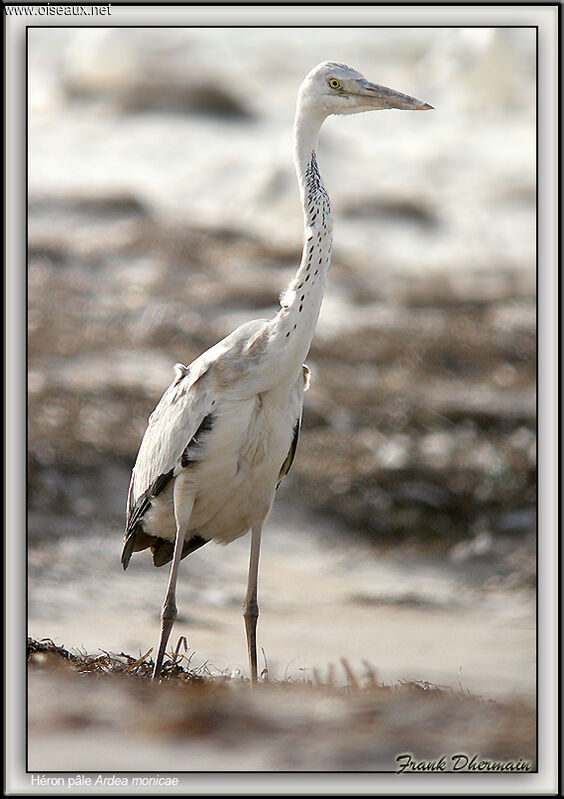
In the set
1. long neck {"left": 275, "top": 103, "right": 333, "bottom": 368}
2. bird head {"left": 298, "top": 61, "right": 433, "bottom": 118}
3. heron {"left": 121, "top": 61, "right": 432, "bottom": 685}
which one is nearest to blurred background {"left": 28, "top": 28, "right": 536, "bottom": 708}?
heron {"left": 121, "top": 61, "right": 432, "bottom": 685}

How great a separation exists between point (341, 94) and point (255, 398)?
166 cm

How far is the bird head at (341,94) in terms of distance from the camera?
18.9 ft

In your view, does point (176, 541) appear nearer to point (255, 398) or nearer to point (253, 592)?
point (253, 592)

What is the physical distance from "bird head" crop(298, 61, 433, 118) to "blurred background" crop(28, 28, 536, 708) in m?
2.91

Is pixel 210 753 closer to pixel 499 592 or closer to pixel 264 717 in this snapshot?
pixel 264 717

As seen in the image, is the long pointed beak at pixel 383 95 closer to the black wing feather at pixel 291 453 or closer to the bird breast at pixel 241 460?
the bird breast at pixel 241 460

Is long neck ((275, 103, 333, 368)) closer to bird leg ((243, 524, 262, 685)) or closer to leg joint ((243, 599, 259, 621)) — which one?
bird leg ((243, 524, 262, 685))

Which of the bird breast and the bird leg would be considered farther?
the bird leg

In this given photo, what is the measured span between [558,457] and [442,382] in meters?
9.50

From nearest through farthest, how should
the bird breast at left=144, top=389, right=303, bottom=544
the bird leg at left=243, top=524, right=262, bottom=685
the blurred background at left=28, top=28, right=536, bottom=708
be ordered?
the bird breast at left=144, top=389, right=303, bottom=544 → the bird leg at left=243, top=524, right=262, bottom=685 → the blurred background at left=28, top=28, right=536, bottom=708

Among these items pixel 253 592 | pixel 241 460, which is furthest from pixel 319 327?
pixel 241 460

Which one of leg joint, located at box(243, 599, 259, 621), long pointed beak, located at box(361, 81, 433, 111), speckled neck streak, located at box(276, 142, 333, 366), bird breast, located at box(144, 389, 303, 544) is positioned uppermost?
long pointed beak, located at box(361, 81, 433, 111)

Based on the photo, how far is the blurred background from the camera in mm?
10516

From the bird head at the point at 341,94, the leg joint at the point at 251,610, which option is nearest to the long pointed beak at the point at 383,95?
the bird head at the point at 341,94
